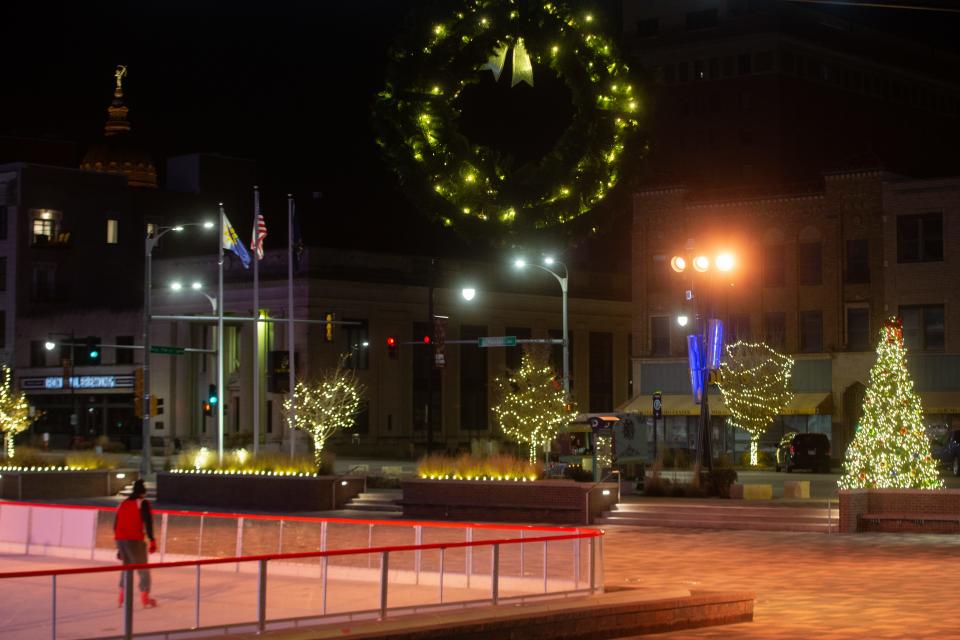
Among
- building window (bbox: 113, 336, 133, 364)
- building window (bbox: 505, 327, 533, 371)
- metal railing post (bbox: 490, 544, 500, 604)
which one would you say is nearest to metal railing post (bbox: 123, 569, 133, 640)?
metal railing post (bbox: 490, 544, 500, 604)

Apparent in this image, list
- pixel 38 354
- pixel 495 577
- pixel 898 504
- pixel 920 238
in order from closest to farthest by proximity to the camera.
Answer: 1. pixel 495 577
2. pixel 898 504
3. pixel 920 238
4. pixel 38 354

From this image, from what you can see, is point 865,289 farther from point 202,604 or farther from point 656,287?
point 202,604

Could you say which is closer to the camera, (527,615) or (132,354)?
(527,615)

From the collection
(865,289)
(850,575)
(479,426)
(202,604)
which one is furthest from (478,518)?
(479,426)

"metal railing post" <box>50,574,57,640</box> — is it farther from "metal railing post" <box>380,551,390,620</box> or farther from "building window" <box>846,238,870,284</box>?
"building window" <box>846,238,870,284</box>

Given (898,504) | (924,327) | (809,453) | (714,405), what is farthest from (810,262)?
(898,504)

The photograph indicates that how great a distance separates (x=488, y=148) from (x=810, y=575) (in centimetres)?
1055

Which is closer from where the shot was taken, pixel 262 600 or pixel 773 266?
pixel 262 600

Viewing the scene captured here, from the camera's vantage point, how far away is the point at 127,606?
14.3 meters

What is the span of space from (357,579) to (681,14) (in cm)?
8421

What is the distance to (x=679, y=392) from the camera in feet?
242

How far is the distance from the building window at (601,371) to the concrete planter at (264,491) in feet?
179

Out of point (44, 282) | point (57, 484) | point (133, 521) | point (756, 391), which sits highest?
point (44, 282)

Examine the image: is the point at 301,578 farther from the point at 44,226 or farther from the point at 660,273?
the point at 44,226
